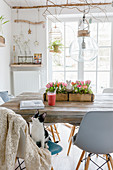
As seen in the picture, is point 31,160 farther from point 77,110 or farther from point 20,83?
point 20,83

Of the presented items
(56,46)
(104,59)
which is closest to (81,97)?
(56,46)

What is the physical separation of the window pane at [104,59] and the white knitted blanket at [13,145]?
10.9 feet

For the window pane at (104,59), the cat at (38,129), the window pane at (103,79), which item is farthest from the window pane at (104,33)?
the cat at (38,129)

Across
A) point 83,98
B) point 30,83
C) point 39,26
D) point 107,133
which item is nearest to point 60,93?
point 83,98

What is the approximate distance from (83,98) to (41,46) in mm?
2392

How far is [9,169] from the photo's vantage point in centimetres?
121

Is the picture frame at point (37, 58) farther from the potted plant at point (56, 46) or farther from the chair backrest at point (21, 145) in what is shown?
the chair backrest at point (21, 145)

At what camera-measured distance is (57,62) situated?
432cm

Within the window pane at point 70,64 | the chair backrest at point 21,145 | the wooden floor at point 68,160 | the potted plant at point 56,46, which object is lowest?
the wooden floor at point 68,160

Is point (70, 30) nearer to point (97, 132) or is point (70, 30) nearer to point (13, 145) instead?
point (97, 132)

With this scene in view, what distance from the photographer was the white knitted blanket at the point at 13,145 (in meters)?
1.21

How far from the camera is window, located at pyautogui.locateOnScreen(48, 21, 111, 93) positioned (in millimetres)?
4133

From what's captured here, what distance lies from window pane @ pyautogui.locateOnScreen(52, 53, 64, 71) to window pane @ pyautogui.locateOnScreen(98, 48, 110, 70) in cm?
92

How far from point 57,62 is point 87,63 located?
0.74 metres
